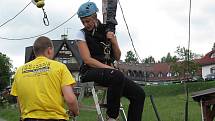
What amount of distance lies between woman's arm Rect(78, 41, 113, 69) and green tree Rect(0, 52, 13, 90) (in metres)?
85.6

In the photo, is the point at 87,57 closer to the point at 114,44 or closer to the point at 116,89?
the point at 114,44

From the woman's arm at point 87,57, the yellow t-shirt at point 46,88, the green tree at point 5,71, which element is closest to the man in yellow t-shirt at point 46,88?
the yellow t-shirt at point 46,88

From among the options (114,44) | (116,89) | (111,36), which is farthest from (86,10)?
(116,89)

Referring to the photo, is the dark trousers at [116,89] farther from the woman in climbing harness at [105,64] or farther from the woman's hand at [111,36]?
the woman's hand at [111,36]

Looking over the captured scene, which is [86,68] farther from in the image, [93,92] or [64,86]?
[64,86]

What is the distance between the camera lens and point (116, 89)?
6.06 m

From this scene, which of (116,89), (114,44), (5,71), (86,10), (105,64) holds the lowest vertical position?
(116,89)

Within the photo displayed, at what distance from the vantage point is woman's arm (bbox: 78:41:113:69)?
634 cm

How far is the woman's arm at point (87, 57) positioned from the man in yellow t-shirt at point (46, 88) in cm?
102

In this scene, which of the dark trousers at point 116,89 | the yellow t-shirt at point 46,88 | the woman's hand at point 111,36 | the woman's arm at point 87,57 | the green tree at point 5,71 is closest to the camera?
the yellow t-shirt at point 46,88

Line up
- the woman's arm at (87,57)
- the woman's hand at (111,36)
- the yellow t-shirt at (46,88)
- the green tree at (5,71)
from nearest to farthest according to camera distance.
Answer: the yellow t-shirt at (46,88)
the woman's arm at (87,57)
the woman's hand at (111,36)
the green tree at (5,71)

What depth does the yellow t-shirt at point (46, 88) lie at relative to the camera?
529cm

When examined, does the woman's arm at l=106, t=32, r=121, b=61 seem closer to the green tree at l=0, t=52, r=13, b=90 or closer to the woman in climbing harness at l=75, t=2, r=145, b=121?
the woman in climbing harness at l=75, t=2, r=145, b=121

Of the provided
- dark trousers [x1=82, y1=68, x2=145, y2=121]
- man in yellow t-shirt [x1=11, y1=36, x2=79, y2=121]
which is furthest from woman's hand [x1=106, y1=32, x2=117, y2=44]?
man in yellow t-shirt [x1=11, y1=36, x2=79, y2=121]
